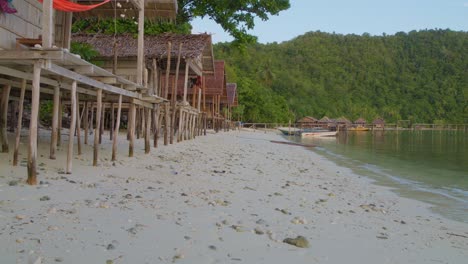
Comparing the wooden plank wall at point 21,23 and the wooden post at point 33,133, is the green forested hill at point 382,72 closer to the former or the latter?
the wooden plank wall at point 21,23

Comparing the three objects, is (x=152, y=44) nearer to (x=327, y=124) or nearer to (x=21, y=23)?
(x=21, y=23)

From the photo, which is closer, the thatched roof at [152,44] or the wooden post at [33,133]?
the wooden post at [33,133]

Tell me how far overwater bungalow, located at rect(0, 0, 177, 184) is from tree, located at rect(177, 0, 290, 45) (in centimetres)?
586

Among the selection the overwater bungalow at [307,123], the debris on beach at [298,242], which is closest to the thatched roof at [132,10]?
the debris on beach at [298,242]

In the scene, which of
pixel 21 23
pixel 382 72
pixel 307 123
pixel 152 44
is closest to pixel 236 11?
pixel 152 44

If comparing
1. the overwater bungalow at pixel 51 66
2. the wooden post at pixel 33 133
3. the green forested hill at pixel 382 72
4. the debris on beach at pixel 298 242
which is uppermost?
the green forested hill at pixel 382 72

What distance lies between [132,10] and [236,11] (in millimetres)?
7105

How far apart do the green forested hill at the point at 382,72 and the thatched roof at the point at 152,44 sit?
7091 centimetres

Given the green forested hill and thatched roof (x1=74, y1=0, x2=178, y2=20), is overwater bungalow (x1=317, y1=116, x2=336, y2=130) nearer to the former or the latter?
the green forested hill

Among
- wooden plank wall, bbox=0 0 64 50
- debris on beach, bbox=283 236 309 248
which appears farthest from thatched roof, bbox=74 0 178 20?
debris on beach, bbox=283 236 309 248

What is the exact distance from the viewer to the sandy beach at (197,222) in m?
3.31

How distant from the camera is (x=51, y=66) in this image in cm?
503

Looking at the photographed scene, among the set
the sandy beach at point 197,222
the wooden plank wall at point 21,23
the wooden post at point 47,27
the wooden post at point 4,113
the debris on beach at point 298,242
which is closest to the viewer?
the sandy beach at point 197,222

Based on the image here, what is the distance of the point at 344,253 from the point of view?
3.67 metres
